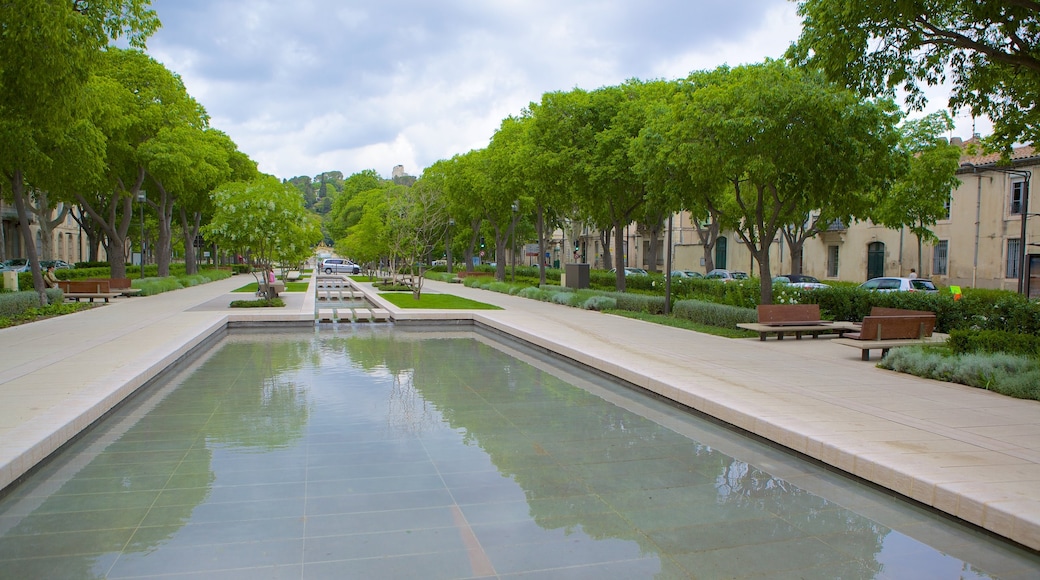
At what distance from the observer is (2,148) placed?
57.8ft

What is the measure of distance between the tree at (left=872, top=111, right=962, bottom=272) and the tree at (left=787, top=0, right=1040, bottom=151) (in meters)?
17.3

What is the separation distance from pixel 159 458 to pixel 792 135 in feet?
41.2

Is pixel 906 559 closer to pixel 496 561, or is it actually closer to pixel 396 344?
pixel 496 561

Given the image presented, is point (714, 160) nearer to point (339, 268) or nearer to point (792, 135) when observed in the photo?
point (792, 135)

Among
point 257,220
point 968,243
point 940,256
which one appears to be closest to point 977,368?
point 257,220

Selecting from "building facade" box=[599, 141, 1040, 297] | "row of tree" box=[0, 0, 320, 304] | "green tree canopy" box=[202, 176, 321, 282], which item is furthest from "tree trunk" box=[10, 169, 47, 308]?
"building facade" box=[599, 141, 1040, 297]

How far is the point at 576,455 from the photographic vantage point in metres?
6.70

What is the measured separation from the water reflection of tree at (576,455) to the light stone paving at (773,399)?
66cm

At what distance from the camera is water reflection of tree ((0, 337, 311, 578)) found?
4766 mm


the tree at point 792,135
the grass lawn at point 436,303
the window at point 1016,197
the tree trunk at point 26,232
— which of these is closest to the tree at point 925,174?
the window at point 1016,197

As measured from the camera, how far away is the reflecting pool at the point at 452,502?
4379 mm

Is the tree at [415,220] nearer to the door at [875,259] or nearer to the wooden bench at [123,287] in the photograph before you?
the wooden bench at [123,287]

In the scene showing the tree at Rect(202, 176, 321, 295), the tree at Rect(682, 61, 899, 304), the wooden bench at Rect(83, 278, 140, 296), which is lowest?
the wooden bench at Rect(83, 278, 140, 296)

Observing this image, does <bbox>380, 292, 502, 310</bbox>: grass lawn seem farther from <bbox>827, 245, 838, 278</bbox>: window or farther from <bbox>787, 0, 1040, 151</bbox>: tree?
<bbox>827, 245, 838, 278</bbox>: window
